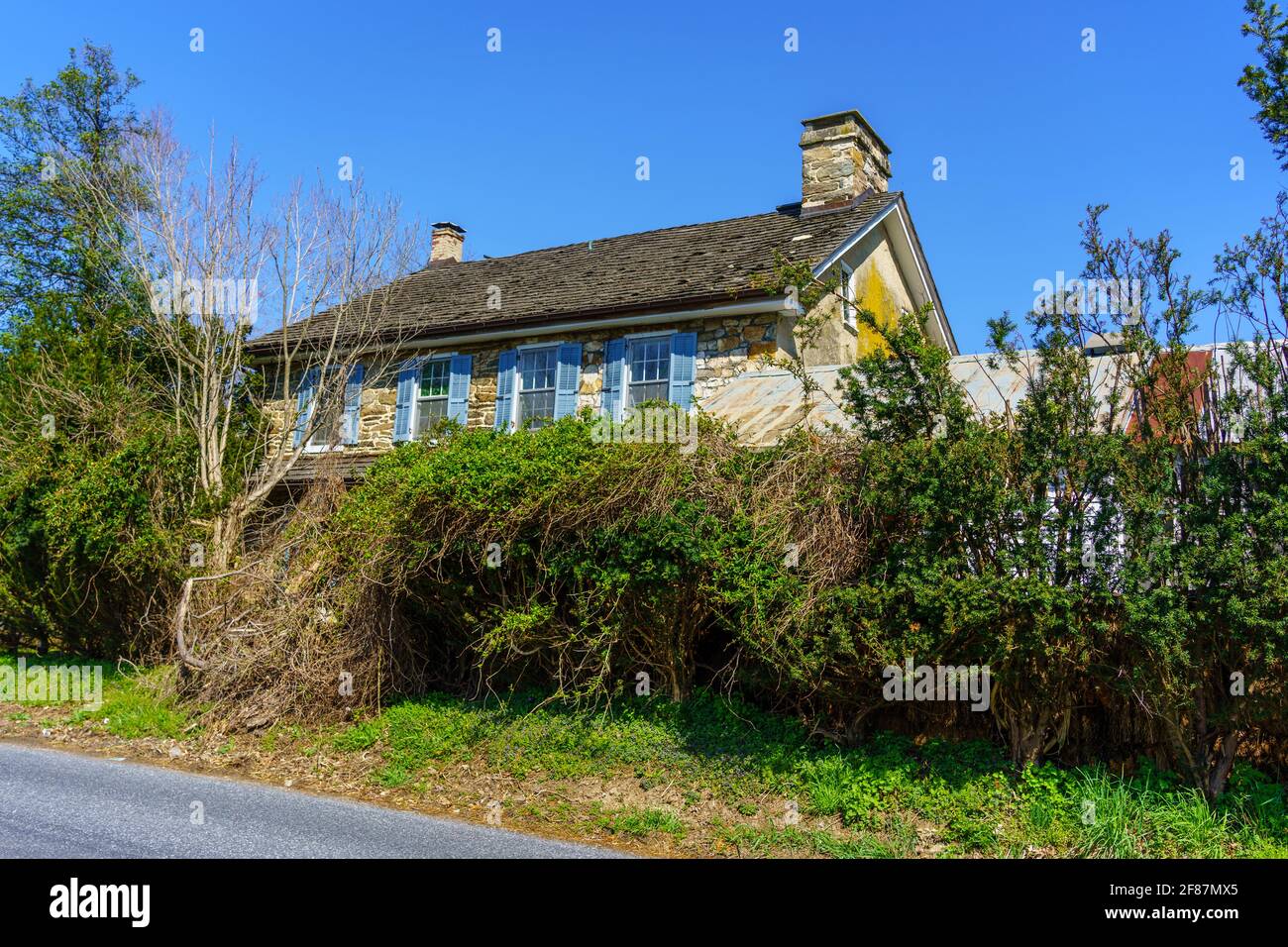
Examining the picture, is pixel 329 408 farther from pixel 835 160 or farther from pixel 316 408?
pixel 835 160

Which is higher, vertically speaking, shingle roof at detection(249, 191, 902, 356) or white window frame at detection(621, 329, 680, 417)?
shingle roof at detection(249, 191, 902, 356)

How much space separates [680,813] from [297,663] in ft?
16.1

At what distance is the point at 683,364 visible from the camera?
14.2m

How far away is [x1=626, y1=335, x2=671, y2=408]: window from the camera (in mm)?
14367

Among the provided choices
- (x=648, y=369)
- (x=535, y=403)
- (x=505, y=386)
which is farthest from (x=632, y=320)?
(x=505, y=386)

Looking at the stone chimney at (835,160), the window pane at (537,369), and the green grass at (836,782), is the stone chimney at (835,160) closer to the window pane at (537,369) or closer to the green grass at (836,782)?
the window pane at (537,369)

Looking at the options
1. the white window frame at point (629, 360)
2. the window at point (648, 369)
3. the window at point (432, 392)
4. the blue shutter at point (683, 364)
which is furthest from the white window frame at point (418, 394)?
the blue shutter at point (683, 364)

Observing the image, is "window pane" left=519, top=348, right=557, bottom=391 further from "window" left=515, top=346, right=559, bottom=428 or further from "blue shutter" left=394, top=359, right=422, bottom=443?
"blue shutter" left=394, top=359, right=422, bottom=443

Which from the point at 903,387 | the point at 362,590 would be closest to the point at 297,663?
the point at 362,590

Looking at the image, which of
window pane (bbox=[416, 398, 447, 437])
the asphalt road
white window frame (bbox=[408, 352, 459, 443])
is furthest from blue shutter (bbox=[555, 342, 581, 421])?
the asphalt road

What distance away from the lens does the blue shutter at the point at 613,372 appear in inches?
573

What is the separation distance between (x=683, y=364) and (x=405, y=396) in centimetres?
519

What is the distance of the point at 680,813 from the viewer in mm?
7469

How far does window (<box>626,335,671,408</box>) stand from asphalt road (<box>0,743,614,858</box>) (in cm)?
781
